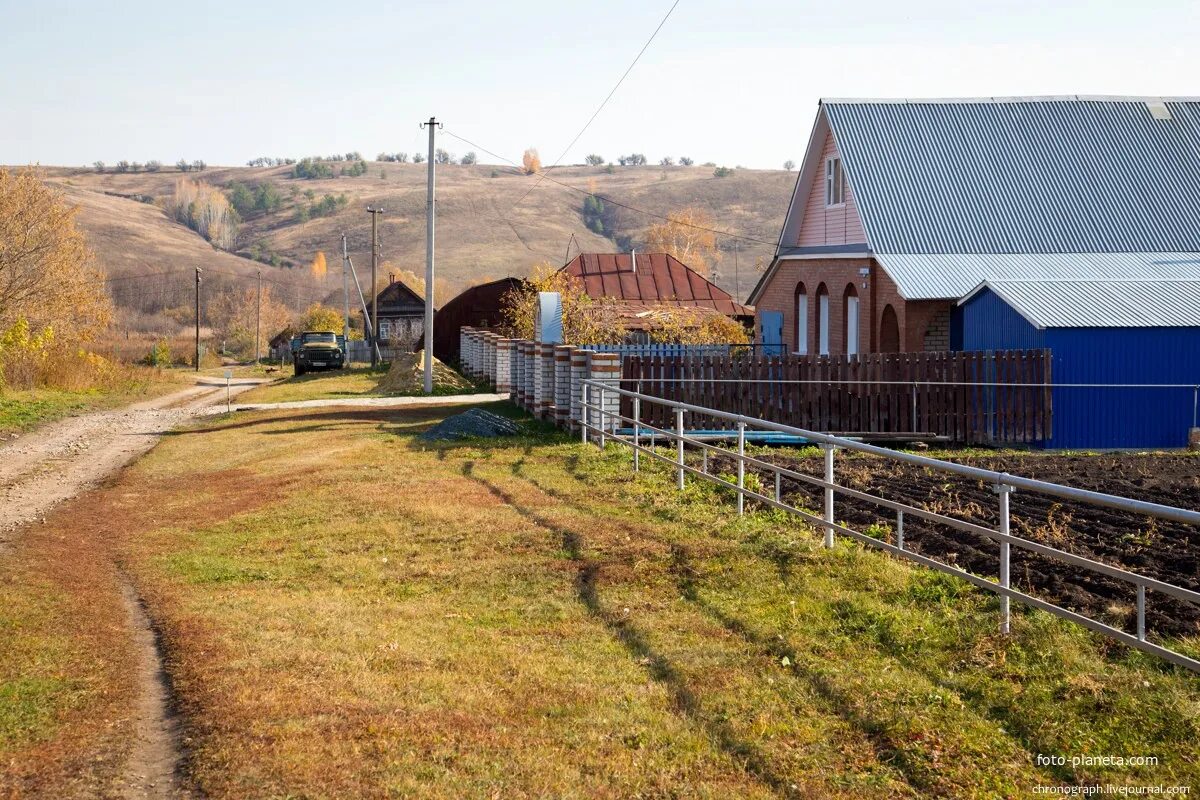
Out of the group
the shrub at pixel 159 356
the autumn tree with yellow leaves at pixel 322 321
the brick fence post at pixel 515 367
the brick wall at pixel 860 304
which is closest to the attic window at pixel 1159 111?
the brick wall at pixel 860 304

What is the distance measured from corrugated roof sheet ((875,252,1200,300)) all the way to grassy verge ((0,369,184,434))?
1940 cm

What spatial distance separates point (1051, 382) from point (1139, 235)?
868cm

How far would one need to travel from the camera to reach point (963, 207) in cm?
2967

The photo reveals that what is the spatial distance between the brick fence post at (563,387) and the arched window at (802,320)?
10.9m

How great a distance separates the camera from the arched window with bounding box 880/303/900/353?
27953 millimetres

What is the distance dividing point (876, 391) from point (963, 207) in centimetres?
826

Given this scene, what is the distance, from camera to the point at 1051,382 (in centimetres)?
2247

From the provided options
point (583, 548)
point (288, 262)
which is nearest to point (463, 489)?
point (583, 548)

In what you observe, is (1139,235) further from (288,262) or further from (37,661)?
(288,262)

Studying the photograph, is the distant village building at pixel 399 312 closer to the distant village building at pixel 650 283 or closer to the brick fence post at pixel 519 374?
the distant village building at pixel 650 283

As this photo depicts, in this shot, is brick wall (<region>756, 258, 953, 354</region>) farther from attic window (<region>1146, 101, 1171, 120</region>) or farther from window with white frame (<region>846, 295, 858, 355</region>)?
attic window (<region>1146, 101, 1171, 120</region>)

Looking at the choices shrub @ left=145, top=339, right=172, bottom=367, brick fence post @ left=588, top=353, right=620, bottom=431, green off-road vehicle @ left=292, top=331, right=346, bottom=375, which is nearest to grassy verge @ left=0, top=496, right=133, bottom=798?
brick fence post @ left=588, top=353, right=620, bottom=431

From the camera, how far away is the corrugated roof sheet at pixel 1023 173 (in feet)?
95.6

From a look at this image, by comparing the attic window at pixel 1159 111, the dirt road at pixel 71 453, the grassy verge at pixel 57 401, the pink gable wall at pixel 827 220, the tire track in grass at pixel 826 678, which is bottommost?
the dirt road at pixel 71 453
